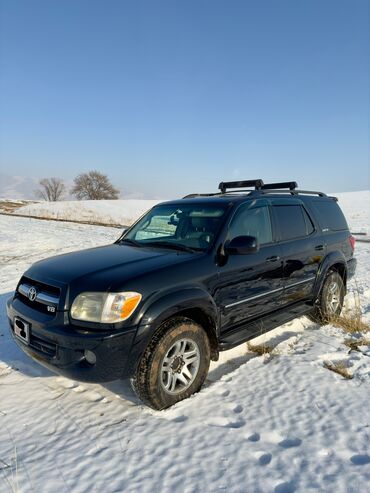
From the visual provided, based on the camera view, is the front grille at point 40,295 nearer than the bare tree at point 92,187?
Yes

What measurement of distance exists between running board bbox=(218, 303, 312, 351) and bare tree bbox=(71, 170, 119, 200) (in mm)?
75262

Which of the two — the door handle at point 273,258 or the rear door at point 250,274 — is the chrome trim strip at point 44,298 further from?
the door handle at point 273,258

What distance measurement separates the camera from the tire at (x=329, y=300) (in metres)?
4.81

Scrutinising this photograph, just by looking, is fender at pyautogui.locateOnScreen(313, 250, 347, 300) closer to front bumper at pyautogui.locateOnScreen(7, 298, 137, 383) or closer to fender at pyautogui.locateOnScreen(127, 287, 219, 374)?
fender at pyautogui.locateOnScreen(127, 287, 219, 374)

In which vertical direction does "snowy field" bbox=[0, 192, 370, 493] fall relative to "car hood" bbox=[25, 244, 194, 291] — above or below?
below

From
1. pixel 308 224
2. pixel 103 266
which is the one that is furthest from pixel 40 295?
pixel 308 224

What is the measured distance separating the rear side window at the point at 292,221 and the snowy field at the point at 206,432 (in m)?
1.45

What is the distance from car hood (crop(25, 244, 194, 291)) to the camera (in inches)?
109

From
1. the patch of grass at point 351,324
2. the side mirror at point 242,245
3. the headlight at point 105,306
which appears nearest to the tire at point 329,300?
the patch of grass at point 351,324

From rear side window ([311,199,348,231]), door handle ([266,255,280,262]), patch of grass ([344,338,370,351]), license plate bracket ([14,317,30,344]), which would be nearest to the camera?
license plate bracket ([14,317,30,344])

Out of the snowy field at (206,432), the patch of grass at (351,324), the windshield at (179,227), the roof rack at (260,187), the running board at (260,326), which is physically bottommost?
the snowy field at (206,432)

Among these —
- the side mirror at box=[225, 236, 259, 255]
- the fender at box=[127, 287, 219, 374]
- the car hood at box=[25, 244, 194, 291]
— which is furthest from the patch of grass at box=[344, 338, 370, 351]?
the car hood at box=[25, 244, 194, 291]

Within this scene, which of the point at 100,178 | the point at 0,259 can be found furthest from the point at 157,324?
the point at 100,178

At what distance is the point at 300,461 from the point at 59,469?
1.58m
